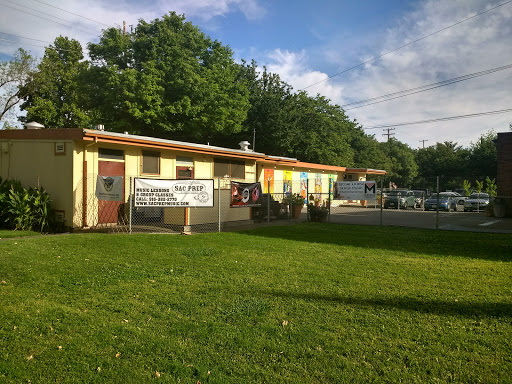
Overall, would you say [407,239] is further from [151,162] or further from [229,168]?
[151,162]

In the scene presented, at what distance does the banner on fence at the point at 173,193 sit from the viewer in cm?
1081

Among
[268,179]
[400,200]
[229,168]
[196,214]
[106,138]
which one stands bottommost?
[196,214]

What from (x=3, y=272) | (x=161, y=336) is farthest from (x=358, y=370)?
(x=3, y=272)

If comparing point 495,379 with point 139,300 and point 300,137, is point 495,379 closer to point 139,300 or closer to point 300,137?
point 139,300

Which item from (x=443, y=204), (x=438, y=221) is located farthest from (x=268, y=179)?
(x=443, y=204)

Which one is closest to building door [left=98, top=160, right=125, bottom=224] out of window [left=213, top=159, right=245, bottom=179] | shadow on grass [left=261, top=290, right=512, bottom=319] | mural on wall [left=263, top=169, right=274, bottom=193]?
window [left=213, top=159, right=245, bottom=179]

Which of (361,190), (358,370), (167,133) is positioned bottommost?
(358,370)

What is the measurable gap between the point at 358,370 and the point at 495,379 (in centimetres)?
110

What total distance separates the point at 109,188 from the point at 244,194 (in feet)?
15.2

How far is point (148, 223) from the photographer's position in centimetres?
1275

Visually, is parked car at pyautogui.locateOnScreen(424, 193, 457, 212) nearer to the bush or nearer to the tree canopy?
the tree canopy

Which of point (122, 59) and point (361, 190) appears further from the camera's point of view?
point (122, 59)

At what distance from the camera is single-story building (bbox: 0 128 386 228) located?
36.8ft

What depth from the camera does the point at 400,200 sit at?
2814 cm
